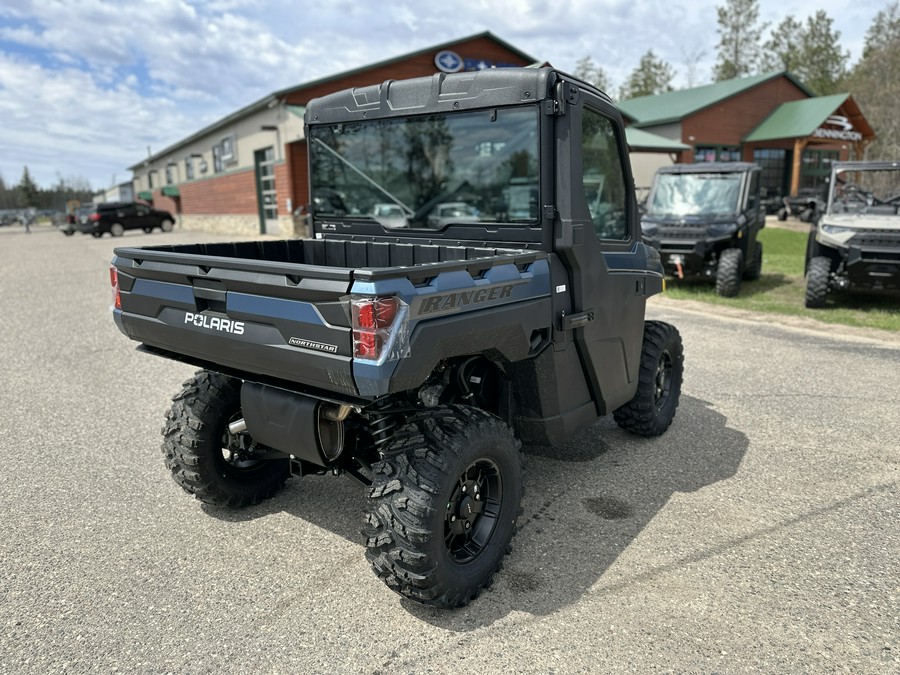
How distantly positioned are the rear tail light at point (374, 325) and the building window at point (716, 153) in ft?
100.0

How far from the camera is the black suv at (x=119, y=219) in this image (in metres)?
31.2

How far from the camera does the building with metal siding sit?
21438mm

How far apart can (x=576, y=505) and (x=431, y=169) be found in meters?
2.12

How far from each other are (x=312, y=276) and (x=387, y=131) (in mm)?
1730

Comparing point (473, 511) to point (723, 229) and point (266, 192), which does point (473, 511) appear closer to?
point (723, 229)

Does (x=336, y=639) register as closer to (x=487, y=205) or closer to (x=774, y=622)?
(x=774, y=622)

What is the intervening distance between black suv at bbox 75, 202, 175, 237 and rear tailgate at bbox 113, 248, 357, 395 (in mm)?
32186

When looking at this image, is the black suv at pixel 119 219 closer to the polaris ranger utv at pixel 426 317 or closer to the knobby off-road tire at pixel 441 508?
the polaris ranger utv at pixel 426 317

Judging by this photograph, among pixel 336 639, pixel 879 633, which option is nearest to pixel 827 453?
pixel 879 633

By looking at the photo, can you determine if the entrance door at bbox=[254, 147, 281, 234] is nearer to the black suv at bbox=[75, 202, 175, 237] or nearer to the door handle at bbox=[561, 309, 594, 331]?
the black suv at bbox=[75, 202, 175, 237]

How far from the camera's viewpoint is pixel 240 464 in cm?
364

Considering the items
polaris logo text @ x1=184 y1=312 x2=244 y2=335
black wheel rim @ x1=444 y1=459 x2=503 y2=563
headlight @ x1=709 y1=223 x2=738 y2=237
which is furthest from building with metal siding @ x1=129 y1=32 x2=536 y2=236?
black wheel rim @ x1=444 y1=459 x2=503 y2=563

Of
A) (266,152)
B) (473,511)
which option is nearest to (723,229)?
(473,511)

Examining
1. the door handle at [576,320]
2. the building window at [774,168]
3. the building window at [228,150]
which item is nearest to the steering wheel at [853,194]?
the door handle at [576,320]
